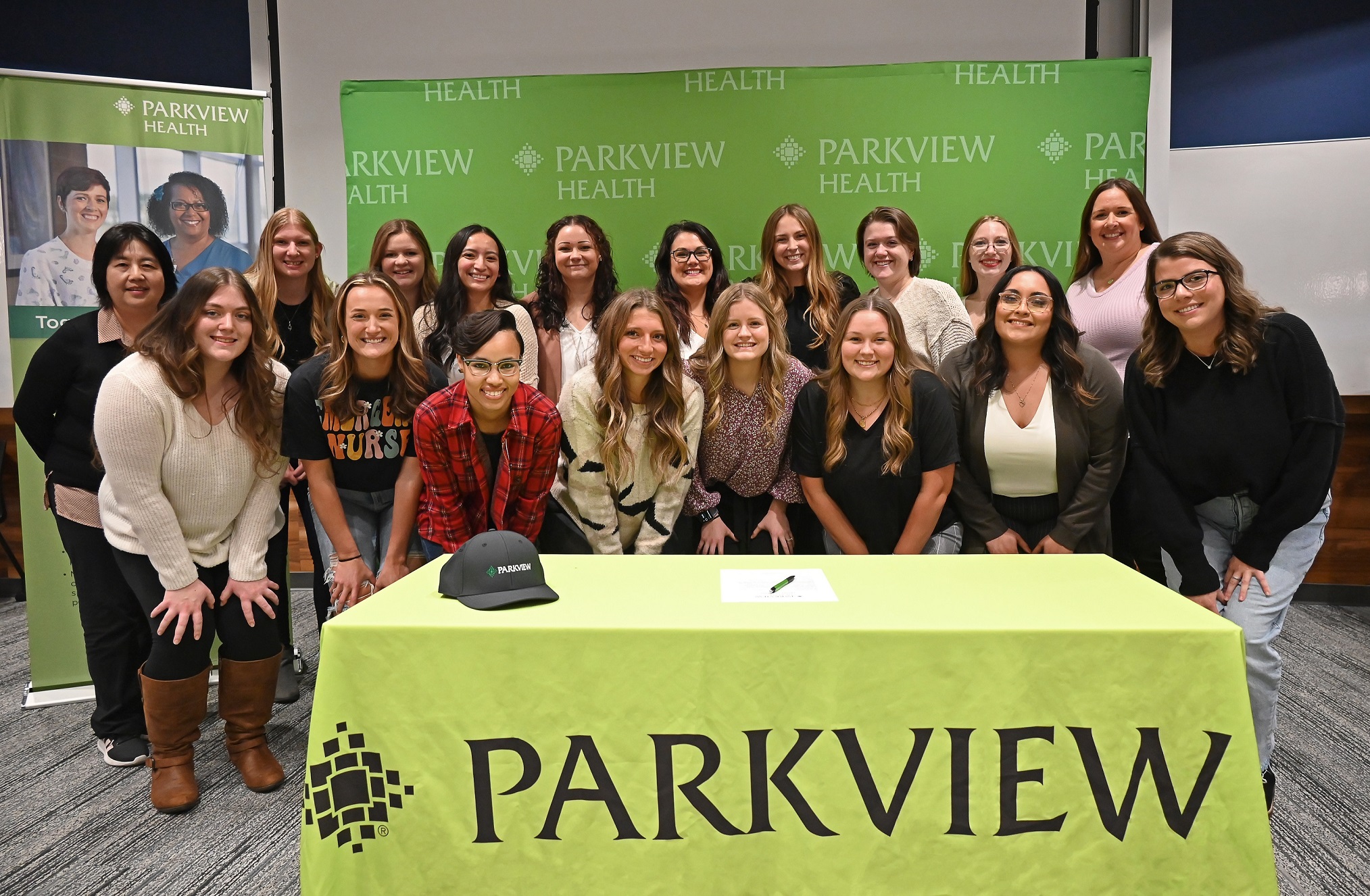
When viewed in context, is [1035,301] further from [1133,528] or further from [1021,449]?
[1133,528]

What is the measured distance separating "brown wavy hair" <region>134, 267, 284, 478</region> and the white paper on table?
56.5 inches

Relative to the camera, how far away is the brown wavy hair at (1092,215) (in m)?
2.86

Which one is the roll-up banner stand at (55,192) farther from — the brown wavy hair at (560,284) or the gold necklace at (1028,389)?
the gold necklace at (1028,389)

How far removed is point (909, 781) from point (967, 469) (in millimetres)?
1316

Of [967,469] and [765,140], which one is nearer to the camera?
[967,469]

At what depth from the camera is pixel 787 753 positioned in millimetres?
1372

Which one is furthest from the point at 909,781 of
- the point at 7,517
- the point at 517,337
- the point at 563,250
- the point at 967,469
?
the point at 7,517

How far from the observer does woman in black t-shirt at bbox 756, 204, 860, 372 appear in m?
2.94

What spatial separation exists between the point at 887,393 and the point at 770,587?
1063 millimetres

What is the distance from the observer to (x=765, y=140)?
392 centimetres

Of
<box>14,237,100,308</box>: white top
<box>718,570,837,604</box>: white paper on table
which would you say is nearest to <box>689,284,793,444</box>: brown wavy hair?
<box>718,570,837,604</box>: white paper on table

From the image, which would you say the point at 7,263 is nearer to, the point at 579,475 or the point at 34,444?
the point at 34,444

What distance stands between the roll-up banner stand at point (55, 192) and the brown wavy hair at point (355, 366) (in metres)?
1.30

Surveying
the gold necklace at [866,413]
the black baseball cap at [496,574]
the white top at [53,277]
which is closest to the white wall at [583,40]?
the white top at [53,277]
